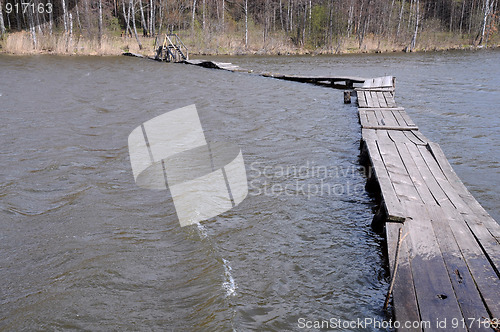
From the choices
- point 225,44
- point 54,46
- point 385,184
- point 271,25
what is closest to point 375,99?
point 385,184

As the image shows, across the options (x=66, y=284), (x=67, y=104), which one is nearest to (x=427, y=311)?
(x=66, y=284)

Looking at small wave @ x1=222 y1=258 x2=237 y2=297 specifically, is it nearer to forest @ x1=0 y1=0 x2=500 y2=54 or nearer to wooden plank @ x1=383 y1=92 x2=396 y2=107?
wooden plank @ x1=383 y1=92 x2=396 y2=107

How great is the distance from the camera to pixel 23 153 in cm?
670

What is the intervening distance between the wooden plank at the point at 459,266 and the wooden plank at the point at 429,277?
0.12ft

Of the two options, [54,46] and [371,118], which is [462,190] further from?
[54,46]

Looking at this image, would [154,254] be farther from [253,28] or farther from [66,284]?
[253,28]

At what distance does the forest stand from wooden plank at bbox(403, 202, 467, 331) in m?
30.0

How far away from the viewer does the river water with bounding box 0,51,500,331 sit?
306cm

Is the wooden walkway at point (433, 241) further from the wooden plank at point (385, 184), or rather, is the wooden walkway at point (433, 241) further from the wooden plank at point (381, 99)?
the wooden plank at point (381, 99)

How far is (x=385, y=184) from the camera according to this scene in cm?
461

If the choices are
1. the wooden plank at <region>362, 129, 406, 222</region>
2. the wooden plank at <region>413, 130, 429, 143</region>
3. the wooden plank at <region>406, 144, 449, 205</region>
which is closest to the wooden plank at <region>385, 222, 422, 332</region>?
the wooden plank at <region>362, 129, 406, 222</region>

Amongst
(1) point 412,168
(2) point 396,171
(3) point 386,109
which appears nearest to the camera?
(2) point 396,171

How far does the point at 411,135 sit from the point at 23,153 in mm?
6181

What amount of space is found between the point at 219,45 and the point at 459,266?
109 feet
